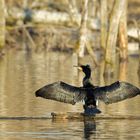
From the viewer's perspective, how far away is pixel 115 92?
14422 millimetres

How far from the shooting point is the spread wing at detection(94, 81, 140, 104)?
47.0 ft

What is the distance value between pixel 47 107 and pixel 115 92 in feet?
7.10

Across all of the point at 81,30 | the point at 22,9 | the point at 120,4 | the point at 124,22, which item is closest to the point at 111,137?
the point at 120,4

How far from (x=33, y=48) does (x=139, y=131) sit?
69.9 ft

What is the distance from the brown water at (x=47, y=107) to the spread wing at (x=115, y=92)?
439 millimetres

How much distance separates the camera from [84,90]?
14352 mm

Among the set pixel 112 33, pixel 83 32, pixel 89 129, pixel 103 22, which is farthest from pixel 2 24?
pixel 89 129

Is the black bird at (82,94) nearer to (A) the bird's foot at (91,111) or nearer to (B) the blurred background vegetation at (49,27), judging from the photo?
(A) the bird's foot at (91,111)

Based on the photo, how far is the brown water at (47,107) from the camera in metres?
12.7

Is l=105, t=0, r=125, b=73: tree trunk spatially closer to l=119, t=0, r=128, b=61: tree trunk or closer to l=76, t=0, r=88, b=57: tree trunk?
l=76, t=0, r=88, b=57: tree trunk

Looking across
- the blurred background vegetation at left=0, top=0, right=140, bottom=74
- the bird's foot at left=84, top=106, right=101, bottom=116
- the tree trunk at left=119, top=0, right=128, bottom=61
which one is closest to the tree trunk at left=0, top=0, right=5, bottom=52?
the blurred background vegetation at left=0, top=0, right=140, bottom=74

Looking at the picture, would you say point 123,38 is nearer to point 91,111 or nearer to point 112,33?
point 112,33

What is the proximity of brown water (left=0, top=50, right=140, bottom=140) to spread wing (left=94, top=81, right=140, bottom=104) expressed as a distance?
0.44 m

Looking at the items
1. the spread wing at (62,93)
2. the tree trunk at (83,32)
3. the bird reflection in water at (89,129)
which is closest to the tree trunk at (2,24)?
the tree trunk at (83,32)
